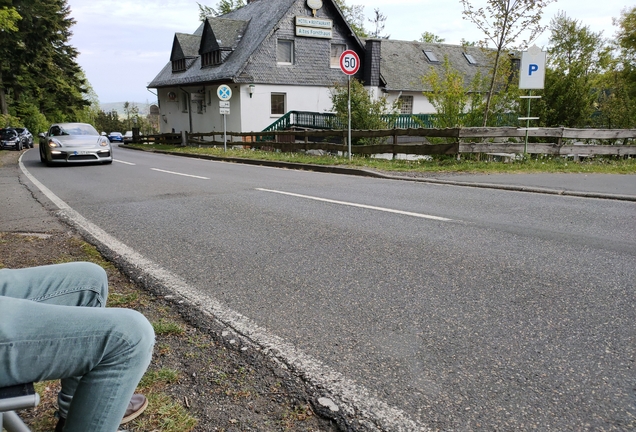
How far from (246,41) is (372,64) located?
820cm

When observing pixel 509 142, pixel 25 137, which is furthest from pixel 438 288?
pixel 25 137

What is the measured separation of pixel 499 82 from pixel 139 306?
1681 centimetres

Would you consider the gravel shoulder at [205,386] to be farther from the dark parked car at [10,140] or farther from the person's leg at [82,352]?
the dark parked car at [10,140]

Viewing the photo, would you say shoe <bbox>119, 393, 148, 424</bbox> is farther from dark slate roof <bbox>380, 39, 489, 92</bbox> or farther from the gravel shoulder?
dark slate roof <bbox>380, 39, 489, 92</bbox>

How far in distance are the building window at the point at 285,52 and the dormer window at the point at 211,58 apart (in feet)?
13.1

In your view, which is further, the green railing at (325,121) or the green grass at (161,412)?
the green railing at (325,121)

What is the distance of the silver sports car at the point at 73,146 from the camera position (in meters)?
16.0

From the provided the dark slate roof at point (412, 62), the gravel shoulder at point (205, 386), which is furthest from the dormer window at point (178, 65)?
the gravel shoulder at point (205, 386)

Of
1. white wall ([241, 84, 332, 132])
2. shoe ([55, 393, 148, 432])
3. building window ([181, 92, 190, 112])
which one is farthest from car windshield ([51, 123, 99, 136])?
building window ([181, 92, 190, 112])

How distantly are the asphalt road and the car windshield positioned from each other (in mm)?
9871

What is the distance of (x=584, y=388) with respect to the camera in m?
2.50

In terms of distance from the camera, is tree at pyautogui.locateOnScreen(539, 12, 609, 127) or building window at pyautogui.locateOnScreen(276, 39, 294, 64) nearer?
tree at pyautogui.locateOnScreen(539, 12, 609, 127)

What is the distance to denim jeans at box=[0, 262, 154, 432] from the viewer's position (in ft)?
4.82

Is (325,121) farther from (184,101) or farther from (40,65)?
(40,65)
